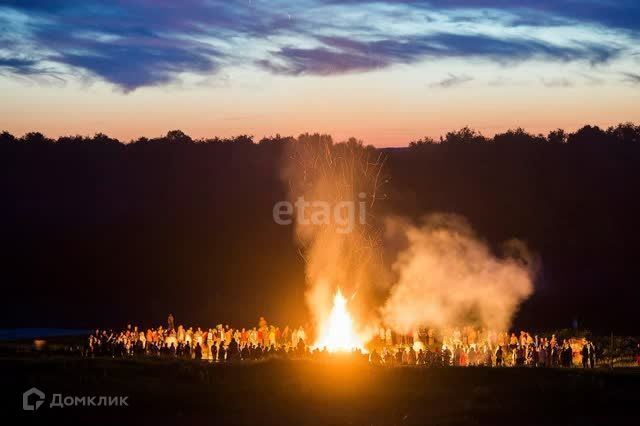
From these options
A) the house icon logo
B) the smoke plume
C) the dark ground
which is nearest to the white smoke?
the smoke plume

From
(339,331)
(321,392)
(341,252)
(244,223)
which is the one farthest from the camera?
(244,223)

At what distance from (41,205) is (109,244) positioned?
76.5 feet

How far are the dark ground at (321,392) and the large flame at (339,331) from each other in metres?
7.79

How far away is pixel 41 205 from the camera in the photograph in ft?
397

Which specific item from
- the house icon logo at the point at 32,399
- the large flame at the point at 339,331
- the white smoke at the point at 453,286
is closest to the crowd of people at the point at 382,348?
the large flame at the point at 339,331

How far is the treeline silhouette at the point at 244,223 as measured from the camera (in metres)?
76.2

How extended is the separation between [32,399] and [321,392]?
9647 millimetres

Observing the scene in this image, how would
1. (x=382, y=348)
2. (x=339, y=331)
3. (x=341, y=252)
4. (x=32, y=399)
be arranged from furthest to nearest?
(x=341, y=252) → (x=339, y=331) → (x=382, y=348) → (x=32, y=399)

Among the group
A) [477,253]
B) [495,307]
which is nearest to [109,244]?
[477,253]

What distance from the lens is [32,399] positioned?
35.0 meters

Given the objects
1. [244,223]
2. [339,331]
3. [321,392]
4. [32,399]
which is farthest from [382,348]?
[244,223]

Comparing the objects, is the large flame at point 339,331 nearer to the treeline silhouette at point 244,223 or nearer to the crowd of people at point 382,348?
the crowd of people at point 382,348

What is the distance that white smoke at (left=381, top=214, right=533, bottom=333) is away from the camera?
60375mm

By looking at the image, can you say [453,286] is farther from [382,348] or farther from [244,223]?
[244,223]
